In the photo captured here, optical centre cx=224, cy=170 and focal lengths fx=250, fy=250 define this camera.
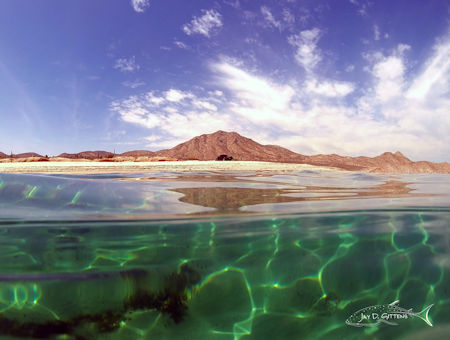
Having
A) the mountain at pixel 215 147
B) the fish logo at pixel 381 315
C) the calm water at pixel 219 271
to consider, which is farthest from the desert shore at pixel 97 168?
the mountain at pixel 215 147

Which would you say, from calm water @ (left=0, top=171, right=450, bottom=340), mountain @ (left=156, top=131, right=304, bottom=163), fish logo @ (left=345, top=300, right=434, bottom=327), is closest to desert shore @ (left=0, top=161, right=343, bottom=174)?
calm water @ (left=0, top=171, right=450, bottom=340)

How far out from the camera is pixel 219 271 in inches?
82.4

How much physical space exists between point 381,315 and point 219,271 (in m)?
1.37

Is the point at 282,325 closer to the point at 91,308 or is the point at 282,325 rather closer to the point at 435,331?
the point at 435,331

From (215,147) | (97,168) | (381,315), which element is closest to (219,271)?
(381,315)

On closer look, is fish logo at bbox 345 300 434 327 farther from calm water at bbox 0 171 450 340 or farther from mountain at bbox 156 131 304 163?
mountain at bbox 156 131 304 163

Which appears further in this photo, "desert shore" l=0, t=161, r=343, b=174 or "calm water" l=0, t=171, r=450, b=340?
"desert shore" l=0, t=161, r=343, b=174

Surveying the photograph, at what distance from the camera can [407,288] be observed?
2234 mm

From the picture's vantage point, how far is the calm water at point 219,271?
1.84 meters

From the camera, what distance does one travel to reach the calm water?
1837mm

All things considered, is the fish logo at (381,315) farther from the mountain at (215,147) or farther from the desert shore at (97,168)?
the mountain at (215,147)

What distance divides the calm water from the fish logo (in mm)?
16

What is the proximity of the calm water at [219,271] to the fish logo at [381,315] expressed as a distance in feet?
0.05

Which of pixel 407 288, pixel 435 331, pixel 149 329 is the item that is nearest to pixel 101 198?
pixel 149 329
